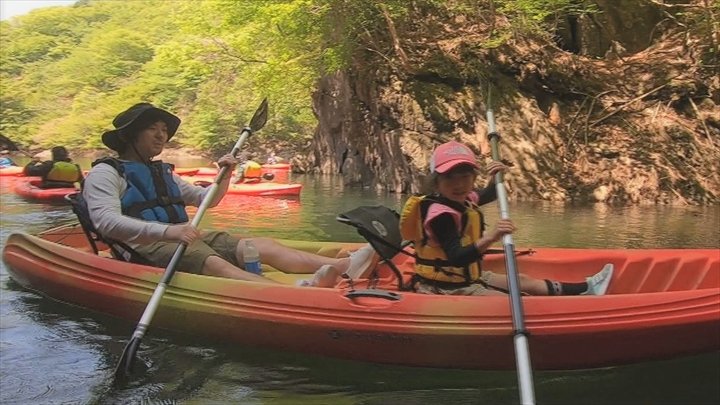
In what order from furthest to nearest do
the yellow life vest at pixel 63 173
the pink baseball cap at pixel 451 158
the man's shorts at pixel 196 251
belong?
the yellow life vest at pixel 63 173
the man's shorts at pixel 196 251
the pink baseball cap at pixel 451 158

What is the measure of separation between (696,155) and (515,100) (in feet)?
10.1

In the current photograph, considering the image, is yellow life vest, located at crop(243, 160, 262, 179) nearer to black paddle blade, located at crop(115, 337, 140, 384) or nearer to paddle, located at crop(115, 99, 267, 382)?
paddle, located at crop(115, 99, 267, 382)

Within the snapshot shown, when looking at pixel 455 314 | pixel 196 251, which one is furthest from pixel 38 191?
pixel 455 314

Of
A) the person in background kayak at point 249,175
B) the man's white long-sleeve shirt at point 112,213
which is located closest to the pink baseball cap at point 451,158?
the man's white long-sleeve shirt at point 112,213

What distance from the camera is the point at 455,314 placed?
3.29 m

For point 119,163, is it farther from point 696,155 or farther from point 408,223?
point 696,155

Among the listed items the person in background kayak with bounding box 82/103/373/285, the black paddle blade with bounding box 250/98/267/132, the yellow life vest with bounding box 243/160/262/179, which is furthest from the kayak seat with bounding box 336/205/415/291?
the yellow life vest with bounding box 243/160/262/179

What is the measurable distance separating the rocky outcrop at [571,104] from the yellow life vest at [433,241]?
295 inches

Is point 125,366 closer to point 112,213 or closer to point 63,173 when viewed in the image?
point 112,213

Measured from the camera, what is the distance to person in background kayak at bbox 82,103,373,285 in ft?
13.1

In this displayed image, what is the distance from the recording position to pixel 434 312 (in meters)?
3.33

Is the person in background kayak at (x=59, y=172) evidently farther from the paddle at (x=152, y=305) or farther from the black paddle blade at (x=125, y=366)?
the black paddle blade at (x=125, y=366)

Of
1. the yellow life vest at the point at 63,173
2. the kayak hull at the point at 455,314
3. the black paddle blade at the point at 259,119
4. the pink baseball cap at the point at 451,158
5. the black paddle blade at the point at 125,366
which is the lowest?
the black paddle blade at the point at 125,366

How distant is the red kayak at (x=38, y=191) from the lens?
33.4 feet
